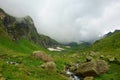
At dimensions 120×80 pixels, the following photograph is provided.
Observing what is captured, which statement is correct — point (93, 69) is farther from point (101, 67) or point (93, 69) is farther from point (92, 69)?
point (101, 67)

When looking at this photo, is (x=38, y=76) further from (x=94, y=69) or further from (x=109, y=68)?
(x=109, y=68)

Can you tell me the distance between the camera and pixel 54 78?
54.3 meters

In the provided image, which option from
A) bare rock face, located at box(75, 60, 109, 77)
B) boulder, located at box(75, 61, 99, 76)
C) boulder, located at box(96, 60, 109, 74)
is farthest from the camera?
boulder, located at box(96, 60, 109, 74)

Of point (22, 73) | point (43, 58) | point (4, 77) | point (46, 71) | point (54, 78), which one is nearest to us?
point (4, 77)

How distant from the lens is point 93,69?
64.9 metres

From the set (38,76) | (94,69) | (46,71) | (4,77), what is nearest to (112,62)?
(94,69)

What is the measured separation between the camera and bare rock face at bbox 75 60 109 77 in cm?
6519

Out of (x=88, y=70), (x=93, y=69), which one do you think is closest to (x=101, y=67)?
(x=93, y=69)

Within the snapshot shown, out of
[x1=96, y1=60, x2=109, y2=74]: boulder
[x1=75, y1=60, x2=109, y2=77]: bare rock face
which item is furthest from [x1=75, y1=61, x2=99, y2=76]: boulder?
[x1=96, y1=60, x2=109, y2=74]: boulder

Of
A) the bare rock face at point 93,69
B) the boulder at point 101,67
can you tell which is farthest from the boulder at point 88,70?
the boulder at point 101,67

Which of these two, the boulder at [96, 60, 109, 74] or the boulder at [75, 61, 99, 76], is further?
the boulder at [96, 60, 109, 74]

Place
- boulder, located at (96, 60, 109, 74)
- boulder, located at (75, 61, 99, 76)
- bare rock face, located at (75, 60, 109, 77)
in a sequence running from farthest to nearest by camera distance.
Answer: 1. boulder, located at (96, 60, 109, 74)
2. bare rock face, located at (75, 60, 109, 77)
3. boulder, located at (75, 61, 99, 76)

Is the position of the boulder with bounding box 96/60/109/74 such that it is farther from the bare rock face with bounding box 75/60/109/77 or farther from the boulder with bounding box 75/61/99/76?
the boulder with bounding box 75/61/99/76

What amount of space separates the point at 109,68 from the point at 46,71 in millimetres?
20333
